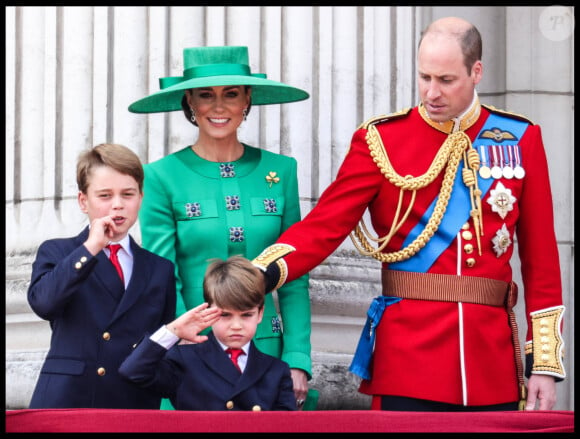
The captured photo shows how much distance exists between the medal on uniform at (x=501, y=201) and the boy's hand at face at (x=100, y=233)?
1195 millimetres

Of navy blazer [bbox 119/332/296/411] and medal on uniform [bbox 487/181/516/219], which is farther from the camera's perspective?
medal on uniform [bbox 487/181/516/219]

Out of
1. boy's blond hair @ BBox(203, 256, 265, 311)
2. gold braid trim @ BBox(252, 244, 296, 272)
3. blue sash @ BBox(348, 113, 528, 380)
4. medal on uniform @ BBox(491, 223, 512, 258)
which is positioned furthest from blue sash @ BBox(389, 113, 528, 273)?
boy's blond hair @ BBox(203, 256, 265, 311)

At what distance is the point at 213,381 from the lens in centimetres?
422

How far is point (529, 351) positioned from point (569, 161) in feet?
8.89

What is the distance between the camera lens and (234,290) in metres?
4.20

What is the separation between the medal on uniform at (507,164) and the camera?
180 inches

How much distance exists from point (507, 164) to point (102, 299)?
1359 millimetres

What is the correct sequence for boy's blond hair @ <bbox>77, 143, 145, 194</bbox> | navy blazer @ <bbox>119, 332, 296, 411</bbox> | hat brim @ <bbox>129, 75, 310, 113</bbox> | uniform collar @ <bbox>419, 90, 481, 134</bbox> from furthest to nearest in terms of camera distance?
1. hat brim @ <bbox>129, 75, 310, 113</bbox>
2. uniform collar @ <bbox>419, 90, 481, 134</bbox>
3. boy's blond hair @ <bbox>77, 143, 145, 194</bbox>
4. navy blazer @ <bbox>119, 332, 296, 411</bbox>

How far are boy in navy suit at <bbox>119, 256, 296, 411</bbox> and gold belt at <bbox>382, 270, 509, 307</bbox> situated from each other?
0.51 meters

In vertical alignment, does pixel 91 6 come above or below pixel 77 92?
above

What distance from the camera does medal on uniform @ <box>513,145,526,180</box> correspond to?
4.57 m

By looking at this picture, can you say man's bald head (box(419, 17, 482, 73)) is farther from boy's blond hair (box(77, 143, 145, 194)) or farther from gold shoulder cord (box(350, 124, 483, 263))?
boy's blond hair (box(77, 143, 145, 194))

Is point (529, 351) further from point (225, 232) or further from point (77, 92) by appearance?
point (77, 92)

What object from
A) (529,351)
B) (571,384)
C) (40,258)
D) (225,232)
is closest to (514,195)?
(529,351)
